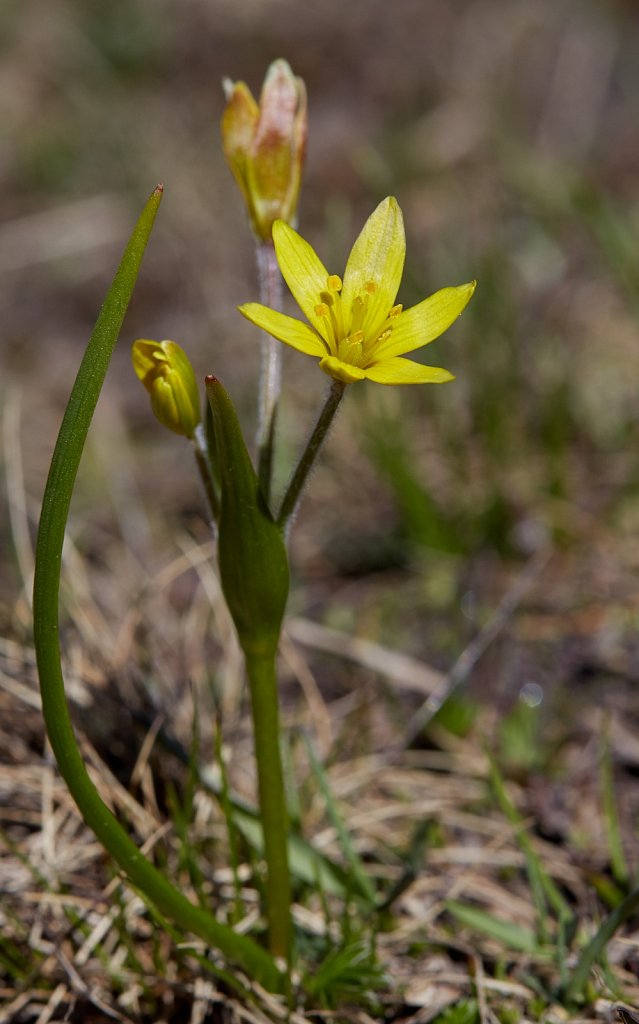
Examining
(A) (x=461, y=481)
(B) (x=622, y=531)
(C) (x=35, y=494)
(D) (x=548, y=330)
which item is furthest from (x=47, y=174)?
(B) (x=622, y=531)

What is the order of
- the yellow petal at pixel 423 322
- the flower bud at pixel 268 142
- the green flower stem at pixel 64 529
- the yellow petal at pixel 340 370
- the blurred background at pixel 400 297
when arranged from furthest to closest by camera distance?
the blurred background at pixel 400 297 → the flower bud at pixel 268 142 → the yellow petal at pixel 423 322 → the yellow petal at pixel 340 370 → the green flower stem at pixel 64 529

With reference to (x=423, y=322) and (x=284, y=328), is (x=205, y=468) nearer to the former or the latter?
(x=284, y=328)

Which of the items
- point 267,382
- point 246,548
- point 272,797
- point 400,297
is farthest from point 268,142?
point 400,297

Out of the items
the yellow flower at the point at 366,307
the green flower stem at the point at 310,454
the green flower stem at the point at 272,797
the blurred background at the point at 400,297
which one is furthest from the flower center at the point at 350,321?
the blurred background at the point at 400,297

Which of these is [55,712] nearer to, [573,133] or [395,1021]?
[395,1021]

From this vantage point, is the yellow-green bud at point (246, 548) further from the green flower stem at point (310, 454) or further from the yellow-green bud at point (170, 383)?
the yellow-green bud at point (170, 383)

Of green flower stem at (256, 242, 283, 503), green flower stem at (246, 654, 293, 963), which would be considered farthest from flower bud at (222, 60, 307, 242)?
green flower stem at (246, 654, 293, 963)

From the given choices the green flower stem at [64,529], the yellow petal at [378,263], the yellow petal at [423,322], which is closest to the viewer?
the green flower stem at [64,529]
